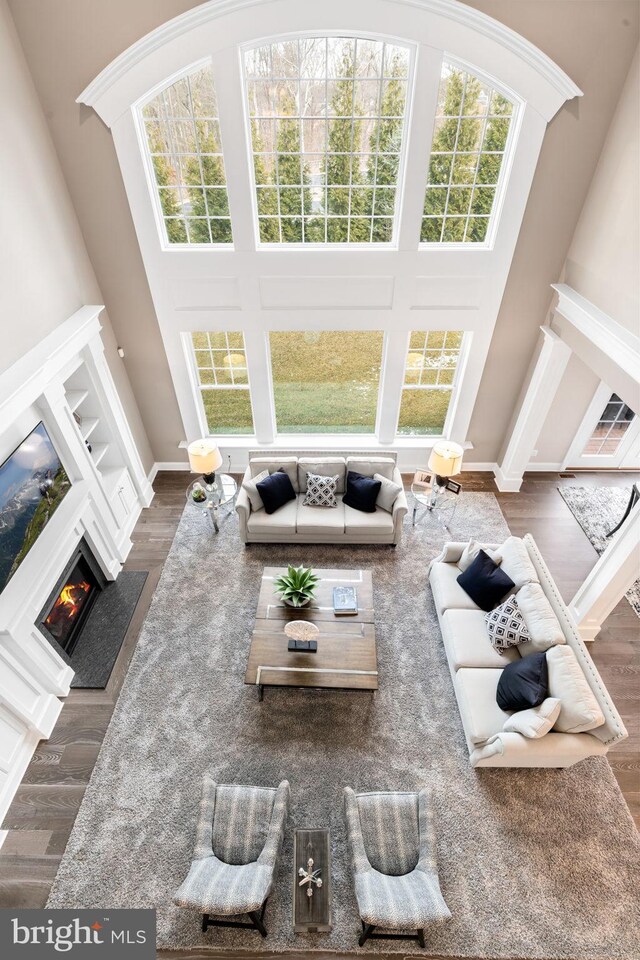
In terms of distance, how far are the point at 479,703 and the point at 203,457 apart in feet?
13.3

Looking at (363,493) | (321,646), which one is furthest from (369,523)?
(321,646)

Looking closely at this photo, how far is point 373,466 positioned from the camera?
608cm

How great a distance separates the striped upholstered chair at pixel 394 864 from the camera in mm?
2898

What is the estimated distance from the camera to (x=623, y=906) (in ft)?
11.1

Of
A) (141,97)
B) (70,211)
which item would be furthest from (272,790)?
(141,97)

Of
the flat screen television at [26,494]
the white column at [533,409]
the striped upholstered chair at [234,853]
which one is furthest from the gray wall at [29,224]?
the white column at [533,409]

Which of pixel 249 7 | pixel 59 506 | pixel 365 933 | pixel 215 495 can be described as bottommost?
pixel 365 933

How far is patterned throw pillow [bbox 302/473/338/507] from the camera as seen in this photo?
5.98 metres

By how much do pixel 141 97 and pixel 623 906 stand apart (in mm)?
7941

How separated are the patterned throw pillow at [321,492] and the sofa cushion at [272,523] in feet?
0.98

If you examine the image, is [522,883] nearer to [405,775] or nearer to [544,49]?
[405,775]

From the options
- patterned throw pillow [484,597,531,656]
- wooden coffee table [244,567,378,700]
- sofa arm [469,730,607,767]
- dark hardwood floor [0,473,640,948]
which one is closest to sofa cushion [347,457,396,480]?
wooden coffee table [244,567,378,700]

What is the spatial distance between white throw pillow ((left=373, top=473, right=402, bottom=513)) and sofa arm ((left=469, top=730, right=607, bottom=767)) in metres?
2.75

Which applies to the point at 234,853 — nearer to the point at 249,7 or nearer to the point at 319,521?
the point at 319,521
